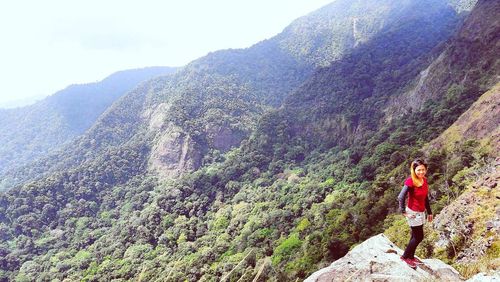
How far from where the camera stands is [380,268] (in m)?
11.4

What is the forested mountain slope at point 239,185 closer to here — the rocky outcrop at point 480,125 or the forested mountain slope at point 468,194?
the forested mountain slope at point 468,194

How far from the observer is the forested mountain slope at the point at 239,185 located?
203 ft

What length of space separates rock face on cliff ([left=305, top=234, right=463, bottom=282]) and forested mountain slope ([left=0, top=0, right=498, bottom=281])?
29171mm

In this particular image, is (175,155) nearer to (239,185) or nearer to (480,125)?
(239,185)

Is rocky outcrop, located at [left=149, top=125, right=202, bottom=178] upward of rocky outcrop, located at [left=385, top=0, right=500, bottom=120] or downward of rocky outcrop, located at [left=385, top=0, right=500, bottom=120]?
downward

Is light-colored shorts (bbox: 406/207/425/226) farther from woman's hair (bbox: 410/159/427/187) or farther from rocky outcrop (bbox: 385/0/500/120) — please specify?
rocky outcrop (bbox: 385/0/500/120)

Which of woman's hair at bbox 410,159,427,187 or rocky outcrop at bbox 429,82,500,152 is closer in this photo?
woman's hair at bbox 410,159,427,187

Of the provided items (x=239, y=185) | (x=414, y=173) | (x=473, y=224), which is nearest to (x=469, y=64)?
(x=473, y=224)

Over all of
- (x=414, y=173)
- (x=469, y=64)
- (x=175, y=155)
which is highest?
(x=414, y=173)

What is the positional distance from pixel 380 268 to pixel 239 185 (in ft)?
312

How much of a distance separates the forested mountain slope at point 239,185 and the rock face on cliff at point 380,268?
29.2m

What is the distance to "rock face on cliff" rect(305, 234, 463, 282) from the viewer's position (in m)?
10.9

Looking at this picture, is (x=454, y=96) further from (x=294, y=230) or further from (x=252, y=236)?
(x=252, y=236)

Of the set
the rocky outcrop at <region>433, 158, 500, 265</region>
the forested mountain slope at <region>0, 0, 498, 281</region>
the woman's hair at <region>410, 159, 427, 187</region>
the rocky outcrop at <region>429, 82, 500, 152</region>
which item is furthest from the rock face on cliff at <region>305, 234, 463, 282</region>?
the rocky outcrop at <region>429, 82, 500, 152</region>
